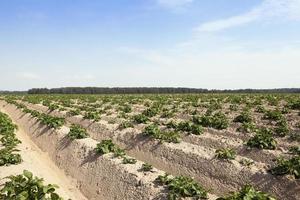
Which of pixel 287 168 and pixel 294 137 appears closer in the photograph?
pixel 287 168

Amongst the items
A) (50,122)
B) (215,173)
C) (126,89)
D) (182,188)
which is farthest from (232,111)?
(126,89)

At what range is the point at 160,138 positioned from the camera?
17000 millimetres

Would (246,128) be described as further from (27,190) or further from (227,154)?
(27,190)

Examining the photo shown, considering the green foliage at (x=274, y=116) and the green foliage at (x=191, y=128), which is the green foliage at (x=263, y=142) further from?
the green foliage at (x=274, y=116)

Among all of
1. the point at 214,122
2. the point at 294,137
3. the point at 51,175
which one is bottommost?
the point at 51,175

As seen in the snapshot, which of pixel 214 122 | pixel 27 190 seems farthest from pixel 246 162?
pixel 27 190

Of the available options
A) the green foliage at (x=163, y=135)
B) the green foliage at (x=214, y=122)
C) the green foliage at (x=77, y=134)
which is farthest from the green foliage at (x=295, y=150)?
the green foliage at (x=77, y=134)

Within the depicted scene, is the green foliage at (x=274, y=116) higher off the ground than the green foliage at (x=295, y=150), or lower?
higher

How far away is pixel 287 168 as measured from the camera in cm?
1159

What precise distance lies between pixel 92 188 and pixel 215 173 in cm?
451

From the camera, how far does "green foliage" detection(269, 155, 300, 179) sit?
11.4 m

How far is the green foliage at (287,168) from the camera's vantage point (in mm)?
11396

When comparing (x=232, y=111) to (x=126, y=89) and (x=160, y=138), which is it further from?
(x=126, y=89)

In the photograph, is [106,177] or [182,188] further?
[106,177]
